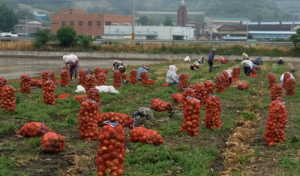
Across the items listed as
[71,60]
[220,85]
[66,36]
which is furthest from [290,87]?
[66,36]

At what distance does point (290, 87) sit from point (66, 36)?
3512 centimetres

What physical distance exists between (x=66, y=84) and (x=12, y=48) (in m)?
33.0

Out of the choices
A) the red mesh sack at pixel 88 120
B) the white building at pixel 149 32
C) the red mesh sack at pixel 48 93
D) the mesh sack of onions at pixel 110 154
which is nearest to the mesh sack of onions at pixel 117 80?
the red mesh sack at pixel 48 93

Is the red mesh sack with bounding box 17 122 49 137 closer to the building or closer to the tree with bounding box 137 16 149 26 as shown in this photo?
the building

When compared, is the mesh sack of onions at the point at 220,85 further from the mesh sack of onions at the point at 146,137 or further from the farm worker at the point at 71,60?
the mesh sack of onions at the point at 146,137

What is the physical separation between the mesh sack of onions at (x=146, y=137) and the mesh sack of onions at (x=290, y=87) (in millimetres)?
8664

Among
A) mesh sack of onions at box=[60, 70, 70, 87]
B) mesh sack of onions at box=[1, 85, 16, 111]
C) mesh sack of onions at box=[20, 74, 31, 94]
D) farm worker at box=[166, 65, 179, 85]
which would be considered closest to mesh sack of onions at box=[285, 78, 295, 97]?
farm worker at box=[166, 65, 179, 85]

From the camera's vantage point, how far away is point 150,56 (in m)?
46.2

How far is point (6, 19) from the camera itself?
9025 cm

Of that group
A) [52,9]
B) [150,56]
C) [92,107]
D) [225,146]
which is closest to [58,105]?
[92,107]

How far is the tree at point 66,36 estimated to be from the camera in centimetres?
4761

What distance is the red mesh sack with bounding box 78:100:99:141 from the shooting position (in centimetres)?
888

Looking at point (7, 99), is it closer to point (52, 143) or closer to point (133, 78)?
point (52, 143)

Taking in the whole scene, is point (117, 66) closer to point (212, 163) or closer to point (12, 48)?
point (212, 163)
